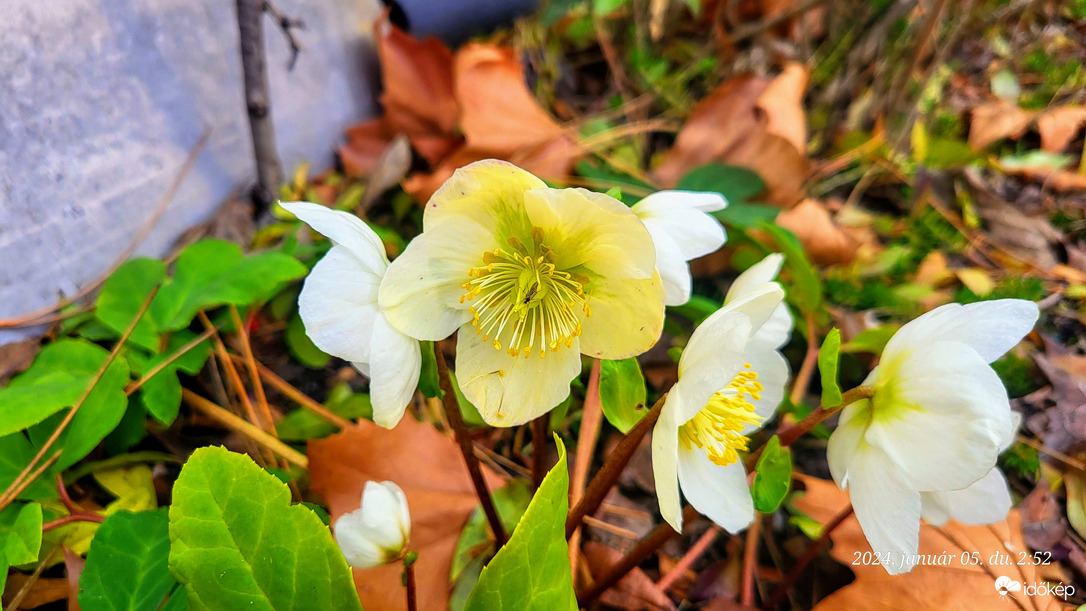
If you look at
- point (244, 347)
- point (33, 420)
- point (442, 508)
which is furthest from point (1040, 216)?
point (33, 420)

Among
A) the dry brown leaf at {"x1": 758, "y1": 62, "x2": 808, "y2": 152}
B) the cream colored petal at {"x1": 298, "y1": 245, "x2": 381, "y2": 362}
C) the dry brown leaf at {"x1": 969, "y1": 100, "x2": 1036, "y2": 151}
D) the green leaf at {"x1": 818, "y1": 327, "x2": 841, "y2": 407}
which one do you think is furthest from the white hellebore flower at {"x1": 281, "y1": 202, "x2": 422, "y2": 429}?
the dry brown leaf at {"x1": 969, "y1": 100, "x2": 1036, "y2": 151}

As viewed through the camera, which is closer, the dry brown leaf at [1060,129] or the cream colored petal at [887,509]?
the cream colored petal at [887,509]

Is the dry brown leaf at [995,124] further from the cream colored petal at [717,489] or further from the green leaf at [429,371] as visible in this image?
the green leaf at [429,371]

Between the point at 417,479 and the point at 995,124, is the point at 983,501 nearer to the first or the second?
the point at 417,479

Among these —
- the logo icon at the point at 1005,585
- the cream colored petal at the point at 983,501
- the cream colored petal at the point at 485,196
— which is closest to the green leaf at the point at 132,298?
the cream colored petal at the point at 485,196

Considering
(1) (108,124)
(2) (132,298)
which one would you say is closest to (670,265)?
(2) (132,298)

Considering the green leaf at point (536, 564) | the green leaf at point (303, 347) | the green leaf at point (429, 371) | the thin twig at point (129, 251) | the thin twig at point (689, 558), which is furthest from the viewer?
the green leaf at point (303, 347)
